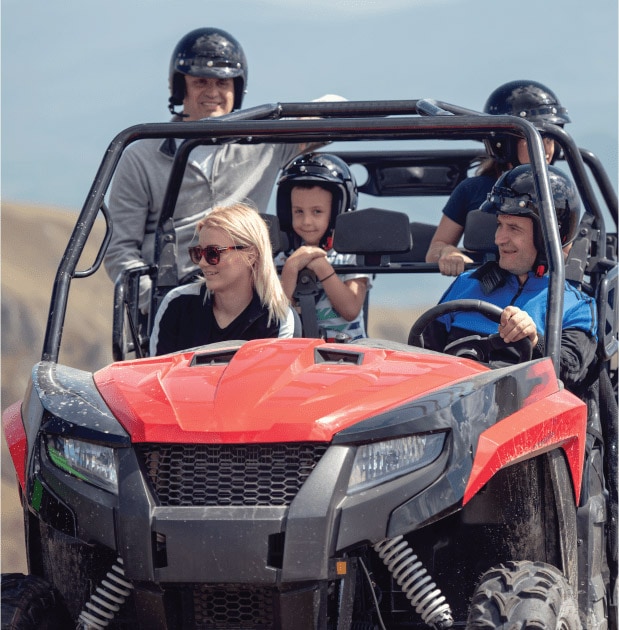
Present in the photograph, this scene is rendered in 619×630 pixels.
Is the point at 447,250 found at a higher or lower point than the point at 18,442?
higher

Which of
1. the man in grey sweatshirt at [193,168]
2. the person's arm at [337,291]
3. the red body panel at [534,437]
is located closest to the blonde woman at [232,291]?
the person's arm at [337,291]

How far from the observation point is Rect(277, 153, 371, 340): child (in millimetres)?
6246

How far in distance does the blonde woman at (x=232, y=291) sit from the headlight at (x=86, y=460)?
3.85 ft

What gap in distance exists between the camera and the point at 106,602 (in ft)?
13.8

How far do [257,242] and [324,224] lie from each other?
47.7 inches

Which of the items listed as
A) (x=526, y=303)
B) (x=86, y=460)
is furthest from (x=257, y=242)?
(x=86, y=460)

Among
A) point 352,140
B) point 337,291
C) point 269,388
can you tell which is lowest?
point 337,291

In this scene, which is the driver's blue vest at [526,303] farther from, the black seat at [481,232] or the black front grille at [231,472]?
Result: the black front grille at [231,472]

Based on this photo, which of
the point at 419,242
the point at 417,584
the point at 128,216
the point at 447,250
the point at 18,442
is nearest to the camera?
the point at 417,584

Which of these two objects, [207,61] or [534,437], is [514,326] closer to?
[534,437]

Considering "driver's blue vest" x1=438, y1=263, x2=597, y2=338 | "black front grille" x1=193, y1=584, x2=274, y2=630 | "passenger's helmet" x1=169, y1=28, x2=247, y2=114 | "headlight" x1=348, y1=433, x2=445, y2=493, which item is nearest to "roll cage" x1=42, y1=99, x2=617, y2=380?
"driver's blue vest" x1=438, y1=263, x2=597, y2=338

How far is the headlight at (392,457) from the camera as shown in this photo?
393 cm

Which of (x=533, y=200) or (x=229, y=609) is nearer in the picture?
(x=229, y=609)

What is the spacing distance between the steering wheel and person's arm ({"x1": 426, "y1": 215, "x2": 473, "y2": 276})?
2.97ft
